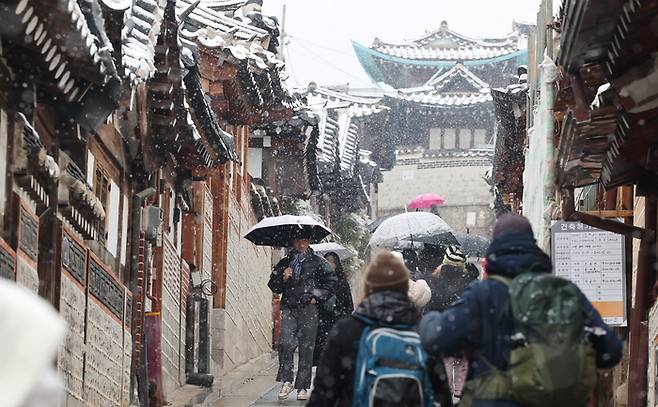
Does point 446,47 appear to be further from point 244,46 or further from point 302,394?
point 302,394

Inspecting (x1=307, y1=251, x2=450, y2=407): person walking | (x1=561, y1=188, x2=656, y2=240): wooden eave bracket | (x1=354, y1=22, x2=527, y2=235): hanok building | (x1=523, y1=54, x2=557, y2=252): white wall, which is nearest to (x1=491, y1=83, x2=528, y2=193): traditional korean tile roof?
(x1=523, y1=54, x2=557, y2=252): white wall

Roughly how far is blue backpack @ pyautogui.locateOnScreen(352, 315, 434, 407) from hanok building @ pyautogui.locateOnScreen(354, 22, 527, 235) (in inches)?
1804

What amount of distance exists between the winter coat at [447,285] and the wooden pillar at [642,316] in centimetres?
188

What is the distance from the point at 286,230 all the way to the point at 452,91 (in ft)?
135

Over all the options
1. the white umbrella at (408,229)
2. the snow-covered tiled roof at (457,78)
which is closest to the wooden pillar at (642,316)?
the white umbrella at (408,229)

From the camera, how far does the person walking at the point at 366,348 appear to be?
233 inches

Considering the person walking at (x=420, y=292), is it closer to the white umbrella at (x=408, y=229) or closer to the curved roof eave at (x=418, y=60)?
the white umbrella at (x=408, y=229)

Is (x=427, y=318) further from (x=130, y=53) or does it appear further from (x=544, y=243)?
(x=544, y=243)

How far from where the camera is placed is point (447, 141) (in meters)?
57.1

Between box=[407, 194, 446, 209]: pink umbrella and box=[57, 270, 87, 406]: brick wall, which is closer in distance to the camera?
box=[57, 270, 87, 406]: brick wall

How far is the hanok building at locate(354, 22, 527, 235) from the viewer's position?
2146 inches

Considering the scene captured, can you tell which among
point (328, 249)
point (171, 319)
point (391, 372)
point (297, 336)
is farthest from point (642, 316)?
point (328, 249)

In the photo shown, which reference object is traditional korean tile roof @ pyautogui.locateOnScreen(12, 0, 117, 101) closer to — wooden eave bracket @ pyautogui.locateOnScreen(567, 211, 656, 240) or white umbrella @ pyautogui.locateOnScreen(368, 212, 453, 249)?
wooden eave bracket @ pyautogui.locateOnScreen(567, 211, 656, 240)

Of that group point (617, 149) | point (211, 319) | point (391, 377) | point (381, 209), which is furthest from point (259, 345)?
point (381, 209)
